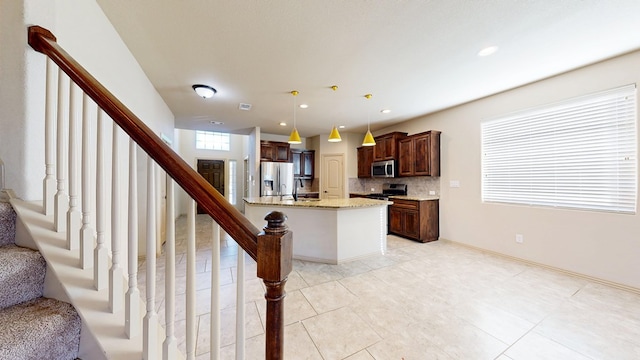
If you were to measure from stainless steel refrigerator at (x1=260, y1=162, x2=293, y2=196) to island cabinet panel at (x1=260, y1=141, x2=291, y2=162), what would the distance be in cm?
30

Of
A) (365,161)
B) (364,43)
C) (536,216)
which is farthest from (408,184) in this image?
(364,43)

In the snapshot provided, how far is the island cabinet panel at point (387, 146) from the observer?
198 inches

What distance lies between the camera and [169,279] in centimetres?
80

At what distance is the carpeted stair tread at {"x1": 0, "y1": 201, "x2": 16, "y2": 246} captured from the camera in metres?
0.96

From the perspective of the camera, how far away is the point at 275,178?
18.7ft

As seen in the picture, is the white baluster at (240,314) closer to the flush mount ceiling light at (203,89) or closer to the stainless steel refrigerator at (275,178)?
the flush mount ceiling light at (203,89)

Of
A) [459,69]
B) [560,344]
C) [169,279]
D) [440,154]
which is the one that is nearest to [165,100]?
[169,279]

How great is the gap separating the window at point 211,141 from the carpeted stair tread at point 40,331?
7460mm

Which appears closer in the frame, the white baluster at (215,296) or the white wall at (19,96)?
the white baluster at (215,296)

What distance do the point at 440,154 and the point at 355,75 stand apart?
266 centimetres

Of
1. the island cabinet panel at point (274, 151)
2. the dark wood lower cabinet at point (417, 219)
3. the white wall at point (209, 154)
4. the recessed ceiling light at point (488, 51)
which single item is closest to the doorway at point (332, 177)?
the island cabinet panel at point (274, 151)

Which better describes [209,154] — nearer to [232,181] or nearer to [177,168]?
[232,181]

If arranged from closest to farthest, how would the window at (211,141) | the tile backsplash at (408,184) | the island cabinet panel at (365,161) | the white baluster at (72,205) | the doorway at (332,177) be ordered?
1. the white baluster at (72,205)
2. the tile backsplash at (408,184)
3. the island cabinet panel at (365,161)
4. the doorway at (332,177)
5. the window at (211,141)

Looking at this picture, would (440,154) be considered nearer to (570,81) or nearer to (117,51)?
(570,81)
